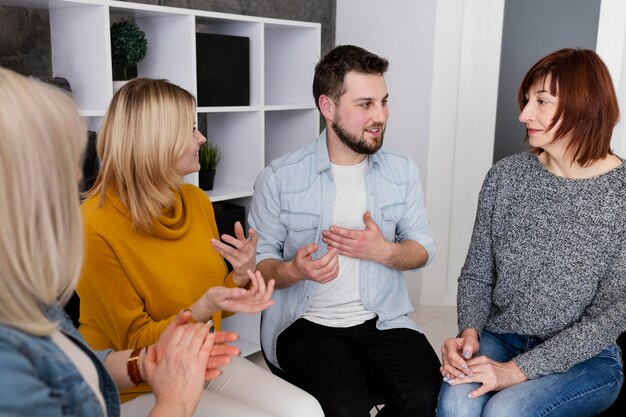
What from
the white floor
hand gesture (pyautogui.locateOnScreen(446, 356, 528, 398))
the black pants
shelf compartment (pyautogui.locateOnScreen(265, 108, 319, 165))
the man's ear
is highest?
the man's ear

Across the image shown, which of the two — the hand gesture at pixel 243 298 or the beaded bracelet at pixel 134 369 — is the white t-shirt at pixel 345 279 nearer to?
the hand gesture at pixel 243 298

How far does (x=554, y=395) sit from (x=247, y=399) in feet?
2.41

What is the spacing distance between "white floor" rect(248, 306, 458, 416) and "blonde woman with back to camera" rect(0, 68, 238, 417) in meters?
2.07

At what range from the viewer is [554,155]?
172 centimetres

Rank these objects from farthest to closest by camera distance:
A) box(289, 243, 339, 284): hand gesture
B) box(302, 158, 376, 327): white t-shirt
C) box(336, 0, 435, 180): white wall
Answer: box(336, 0, 435, 180): white wall, box(302, 158, 376, 327): white t-shirt, box(289, 243, 339, 284): hand gesture

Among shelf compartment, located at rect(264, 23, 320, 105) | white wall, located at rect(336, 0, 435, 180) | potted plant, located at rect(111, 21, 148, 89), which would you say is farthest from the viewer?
white wall, located at rect(336, 0, 435, 180)

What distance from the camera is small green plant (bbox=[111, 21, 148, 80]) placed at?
2.22 m

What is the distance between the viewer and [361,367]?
1754 mm

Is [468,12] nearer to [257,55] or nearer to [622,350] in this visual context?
[257,55]

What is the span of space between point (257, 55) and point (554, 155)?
4.46 feet

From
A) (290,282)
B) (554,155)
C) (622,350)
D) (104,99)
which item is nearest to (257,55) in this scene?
(104,99)

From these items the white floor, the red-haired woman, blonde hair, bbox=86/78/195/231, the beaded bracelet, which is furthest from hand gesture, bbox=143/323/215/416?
the white floor

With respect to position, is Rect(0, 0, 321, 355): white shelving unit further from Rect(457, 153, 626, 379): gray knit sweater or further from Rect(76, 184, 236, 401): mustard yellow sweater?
Rect(457, 153, 626, 379): gray knit sweater

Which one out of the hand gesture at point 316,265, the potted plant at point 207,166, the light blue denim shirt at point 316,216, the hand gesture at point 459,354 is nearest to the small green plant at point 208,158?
the potted plant at point 207,166
